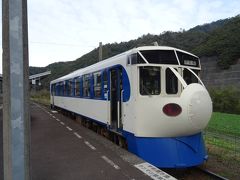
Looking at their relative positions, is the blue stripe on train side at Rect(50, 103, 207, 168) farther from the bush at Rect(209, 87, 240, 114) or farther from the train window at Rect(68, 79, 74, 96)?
the bush at Rect(209, 87, 240, 114)

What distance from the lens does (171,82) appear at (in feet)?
30.2

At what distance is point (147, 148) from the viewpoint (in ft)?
28.8

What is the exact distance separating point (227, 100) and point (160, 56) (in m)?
28.4

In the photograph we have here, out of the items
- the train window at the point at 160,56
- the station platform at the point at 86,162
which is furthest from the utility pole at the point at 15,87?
the train window at the point at 160,56

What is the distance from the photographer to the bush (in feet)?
117

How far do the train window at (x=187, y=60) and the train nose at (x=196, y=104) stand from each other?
119 cm

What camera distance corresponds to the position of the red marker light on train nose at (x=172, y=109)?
8.62 m

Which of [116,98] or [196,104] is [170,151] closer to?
[196,104]

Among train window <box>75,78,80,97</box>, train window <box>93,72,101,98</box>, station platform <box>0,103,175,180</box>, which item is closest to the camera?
station platform <box>0,103,175,180</box>

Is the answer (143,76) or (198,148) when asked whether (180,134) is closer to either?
(198,148)

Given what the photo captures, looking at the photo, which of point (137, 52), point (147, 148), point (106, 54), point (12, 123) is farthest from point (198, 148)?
point (106, 54)

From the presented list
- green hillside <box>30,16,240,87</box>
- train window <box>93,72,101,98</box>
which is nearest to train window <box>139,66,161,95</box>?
train window <box>93,72,101,98</box>

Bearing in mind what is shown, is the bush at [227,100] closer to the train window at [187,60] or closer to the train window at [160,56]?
the train window at [187,60]

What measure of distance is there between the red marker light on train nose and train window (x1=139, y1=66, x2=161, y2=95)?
0.47 metres
